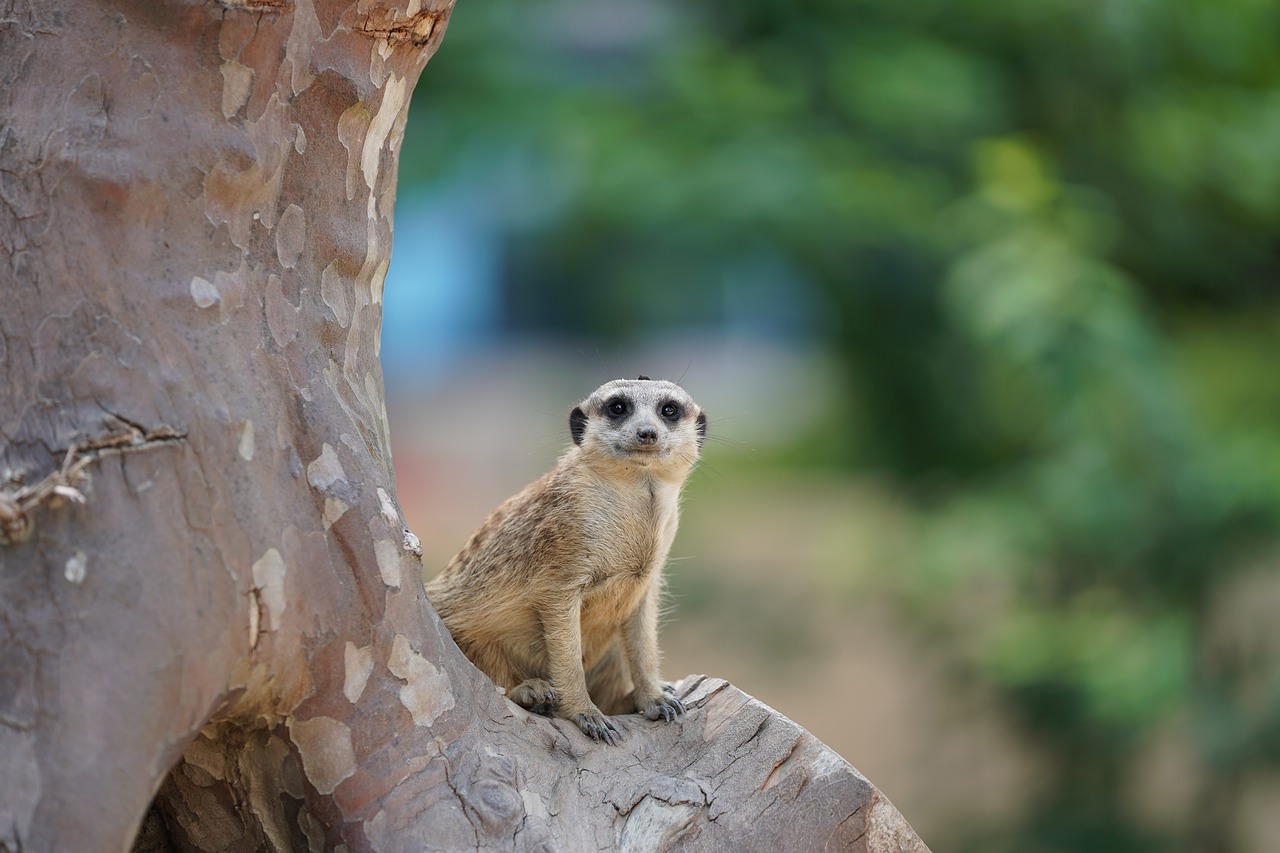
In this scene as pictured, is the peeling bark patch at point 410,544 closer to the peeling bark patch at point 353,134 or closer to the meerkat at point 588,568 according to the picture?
the peeling bark patch at point 353,134

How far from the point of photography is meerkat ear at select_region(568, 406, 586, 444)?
364 cm

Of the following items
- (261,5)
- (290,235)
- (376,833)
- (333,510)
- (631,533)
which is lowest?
(376,833)

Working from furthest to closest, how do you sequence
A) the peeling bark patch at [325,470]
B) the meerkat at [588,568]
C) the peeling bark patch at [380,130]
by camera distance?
the meerkat at [588,568] < the peeling bark patch at [380,130] < the peeling bark patch at [325,470]

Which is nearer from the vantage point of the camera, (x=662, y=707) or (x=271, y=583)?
(x=271, y=583)

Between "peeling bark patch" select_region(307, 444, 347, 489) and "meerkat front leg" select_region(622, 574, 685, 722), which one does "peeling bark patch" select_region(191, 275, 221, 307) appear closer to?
"peeling bark patch" select_region(307, 444, 347, 489)

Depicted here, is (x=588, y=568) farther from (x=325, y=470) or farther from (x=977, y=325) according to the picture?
(x=977, y=325)

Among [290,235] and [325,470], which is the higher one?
[290,235]

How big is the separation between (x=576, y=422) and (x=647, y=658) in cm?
69

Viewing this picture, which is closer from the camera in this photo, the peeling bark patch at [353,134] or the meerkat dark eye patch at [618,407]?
the peeling bark patch at [353,134]

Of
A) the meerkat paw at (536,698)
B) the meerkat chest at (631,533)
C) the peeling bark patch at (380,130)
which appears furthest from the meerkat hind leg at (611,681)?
the peeling bark patch at (380,130)

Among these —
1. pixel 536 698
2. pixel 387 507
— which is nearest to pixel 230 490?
pixel 387 507

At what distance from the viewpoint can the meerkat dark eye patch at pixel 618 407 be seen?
353 centimetres

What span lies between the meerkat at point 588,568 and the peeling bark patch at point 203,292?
1.21m

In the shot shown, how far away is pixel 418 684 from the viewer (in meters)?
2.36
